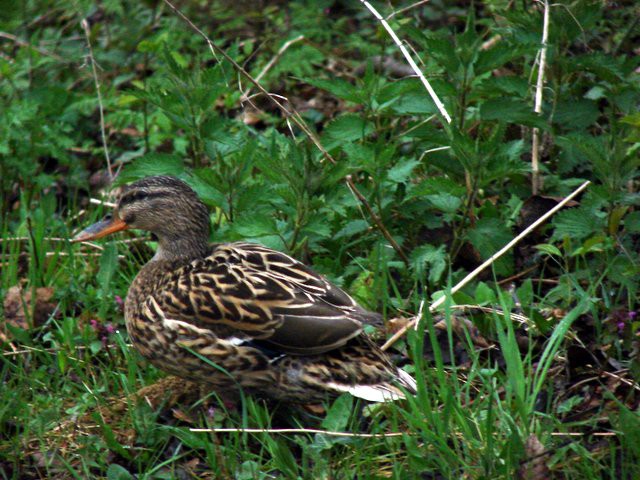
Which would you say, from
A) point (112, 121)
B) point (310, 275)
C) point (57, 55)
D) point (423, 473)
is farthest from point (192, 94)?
point (57, 55)

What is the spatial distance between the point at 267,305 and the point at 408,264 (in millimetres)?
1124

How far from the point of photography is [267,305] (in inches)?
170

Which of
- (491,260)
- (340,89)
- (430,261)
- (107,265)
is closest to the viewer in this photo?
(491,260)

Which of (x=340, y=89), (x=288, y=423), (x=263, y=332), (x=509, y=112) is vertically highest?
(x=340, y=89)

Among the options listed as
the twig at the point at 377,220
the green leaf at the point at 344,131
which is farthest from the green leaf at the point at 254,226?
the green leaf at the point at 344,131

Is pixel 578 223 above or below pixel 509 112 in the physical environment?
below

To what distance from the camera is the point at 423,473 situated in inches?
147

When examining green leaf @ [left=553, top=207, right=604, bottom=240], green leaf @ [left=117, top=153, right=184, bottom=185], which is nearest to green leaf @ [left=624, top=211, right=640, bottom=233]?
green leaf @ [left=553, top=207, right=604, bottom=240]

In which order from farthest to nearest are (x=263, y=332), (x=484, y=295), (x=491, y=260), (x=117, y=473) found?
1. (x=491, y=260)
2. (x=484, y=295)
3. (x=263, y=332)
4. (x=117, y=473)

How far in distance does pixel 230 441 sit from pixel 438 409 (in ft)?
2.90

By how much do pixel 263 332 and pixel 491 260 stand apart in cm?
131

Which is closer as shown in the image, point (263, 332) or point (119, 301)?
point (263, 332)

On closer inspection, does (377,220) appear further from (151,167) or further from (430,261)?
(151,167)

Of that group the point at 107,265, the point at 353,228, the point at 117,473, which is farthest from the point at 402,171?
the point at 117,473
